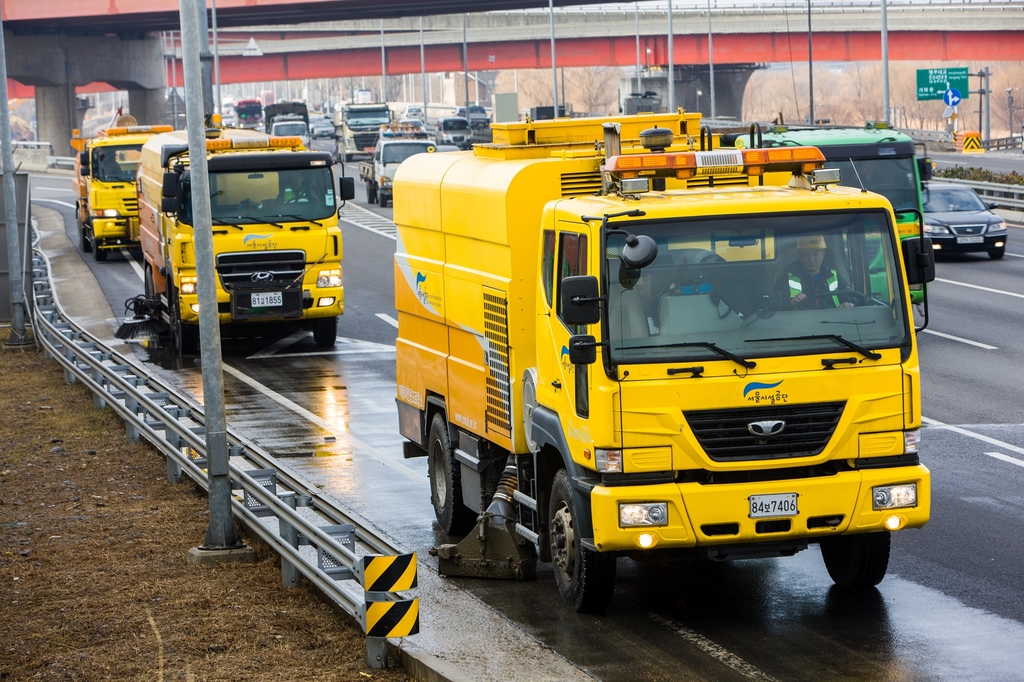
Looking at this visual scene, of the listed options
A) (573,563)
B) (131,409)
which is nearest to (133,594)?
(573,563)

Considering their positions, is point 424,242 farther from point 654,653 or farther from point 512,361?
point 654,653

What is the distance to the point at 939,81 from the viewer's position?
7481 centimetres

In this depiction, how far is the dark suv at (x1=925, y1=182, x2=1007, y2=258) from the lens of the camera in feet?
101

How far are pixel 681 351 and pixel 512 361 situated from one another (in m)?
1.69

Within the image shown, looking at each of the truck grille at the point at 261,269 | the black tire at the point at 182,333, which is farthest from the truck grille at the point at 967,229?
the black tire at the point at 182,333

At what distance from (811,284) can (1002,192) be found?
35.4 m

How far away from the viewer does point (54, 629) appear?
928 centimetres

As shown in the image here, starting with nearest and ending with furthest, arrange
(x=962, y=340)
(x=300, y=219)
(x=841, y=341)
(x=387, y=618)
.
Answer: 1. (x=387, y=618)
2. (x=841, y=341)
3. (x=962, y=340)
4. (x=300, y=219)

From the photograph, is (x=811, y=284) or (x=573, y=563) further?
(x=573, y=563)

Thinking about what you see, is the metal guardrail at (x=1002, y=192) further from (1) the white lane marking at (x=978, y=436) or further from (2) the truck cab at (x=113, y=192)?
(1) the white lane marking at (x=978, y=436)

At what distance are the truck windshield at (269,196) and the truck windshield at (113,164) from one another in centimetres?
1493

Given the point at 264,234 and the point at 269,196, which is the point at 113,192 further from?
the point at 264,234

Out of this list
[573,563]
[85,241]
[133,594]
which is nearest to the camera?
[573,563]

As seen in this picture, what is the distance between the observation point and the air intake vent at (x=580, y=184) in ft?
31.7
